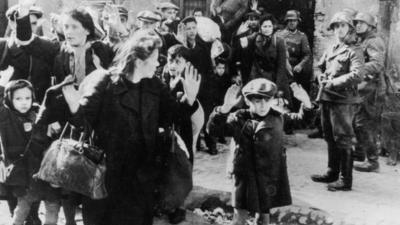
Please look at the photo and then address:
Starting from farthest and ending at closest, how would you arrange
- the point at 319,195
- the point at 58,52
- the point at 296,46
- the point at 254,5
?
the point at 254,5
the point at 296,46
the point at 319,195
the point at 58,52

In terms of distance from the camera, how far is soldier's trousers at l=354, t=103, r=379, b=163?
701cm

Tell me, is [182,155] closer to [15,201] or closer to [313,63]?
[15,201]

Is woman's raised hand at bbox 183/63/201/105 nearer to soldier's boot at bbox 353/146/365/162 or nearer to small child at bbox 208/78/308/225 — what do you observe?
small child at bbox 208/78/308/225

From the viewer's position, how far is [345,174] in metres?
6.01

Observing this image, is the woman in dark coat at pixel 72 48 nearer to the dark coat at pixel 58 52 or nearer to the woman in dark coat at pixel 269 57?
the dark coat at pixel 58 52

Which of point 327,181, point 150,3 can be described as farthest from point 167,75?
point 150,3

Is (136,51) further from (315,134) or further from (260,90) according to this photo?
(315,134)

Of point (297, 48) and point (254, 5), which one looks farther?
A: point (254, 5)

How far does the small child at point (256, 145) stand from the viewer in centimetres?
454

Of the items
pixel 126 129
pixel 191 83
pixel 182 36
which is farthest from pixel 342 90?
pixel 126 129

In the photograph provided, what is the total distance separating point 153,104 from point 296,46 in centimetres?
525

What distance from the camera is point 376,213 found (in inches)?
209

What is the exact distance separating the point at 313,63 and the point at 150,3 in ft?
9.71

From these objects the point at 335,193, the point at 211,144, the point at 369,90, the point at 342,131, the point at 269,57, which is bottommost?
the point at 335,193
